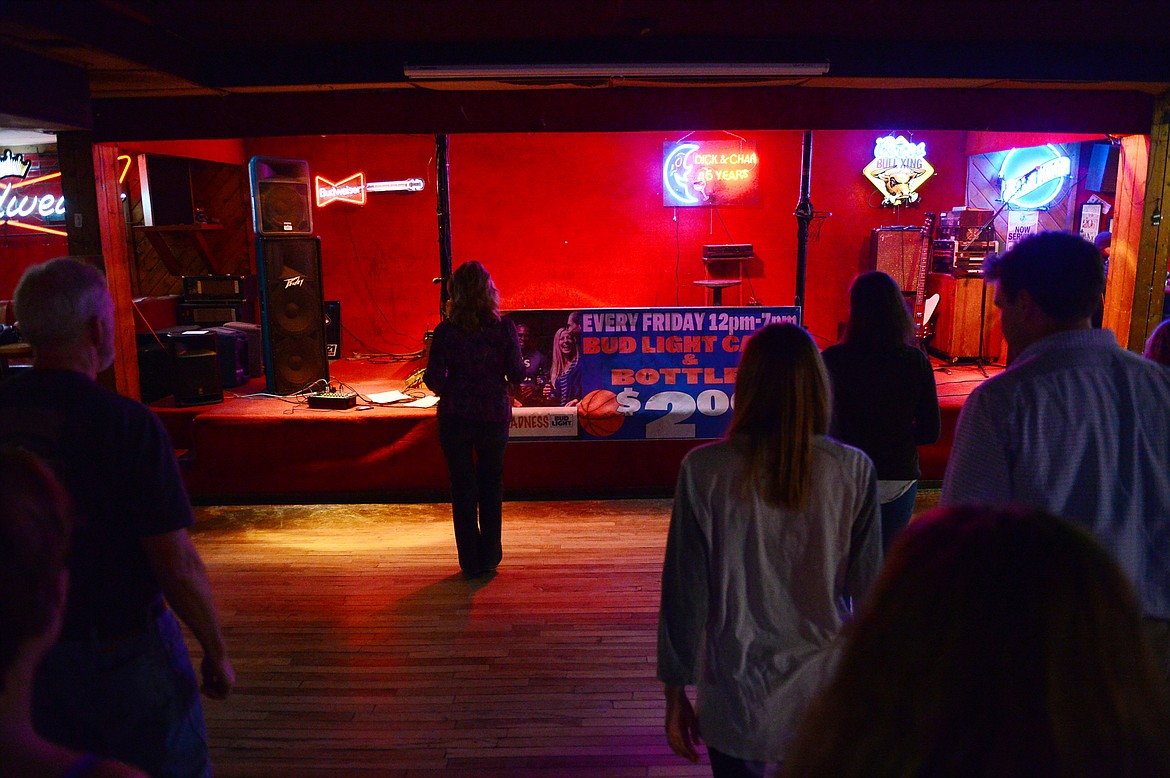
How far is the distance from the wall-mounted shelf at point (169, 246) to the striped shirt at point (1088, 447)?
9573 millimetres

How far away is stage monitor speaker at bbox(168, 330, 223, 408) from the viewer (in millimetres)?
6156

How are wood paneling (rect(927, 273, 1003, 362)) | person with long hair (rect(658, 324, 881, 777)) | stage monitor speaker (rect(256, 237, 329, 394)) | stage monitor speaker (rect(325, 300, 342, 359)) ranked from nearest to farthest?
1. person with long hair (rect(658, 324, 881, 777))
2. stage monitor speaker (rect(256, 237, 329, 394))
3. wood paneling (rect(927, 273, 1003, 362))
4. stage monitor speaker (rect(325, 300, 342, 359))

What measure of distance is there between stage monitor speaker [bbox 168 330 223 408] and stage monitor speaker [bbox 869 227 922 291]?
696cm

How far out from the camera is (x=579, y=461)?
572 centimetres

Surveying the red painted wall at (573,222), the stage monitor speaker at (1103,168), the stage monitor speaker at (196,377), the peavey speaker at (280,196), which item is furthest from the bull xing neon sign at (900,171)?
the stage monitor speaker at (196,377)

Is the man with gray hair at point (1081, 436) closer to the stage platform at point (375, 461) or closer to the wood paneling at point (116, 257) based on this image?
the stage platform at point (375, 461)

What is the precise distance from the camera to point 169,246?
31.7 ft

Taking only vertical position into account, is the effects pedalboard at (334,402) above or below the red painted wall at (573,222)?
below

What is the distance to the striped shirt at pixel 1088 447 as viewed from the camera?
1.63m

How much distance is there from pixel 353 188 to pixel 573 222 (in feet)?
8.70

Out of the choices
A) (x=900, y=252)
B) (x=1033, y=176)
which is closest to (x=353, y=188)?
(x=900, y=252)

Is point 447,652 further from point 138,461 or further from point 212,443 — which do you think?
point 212,443

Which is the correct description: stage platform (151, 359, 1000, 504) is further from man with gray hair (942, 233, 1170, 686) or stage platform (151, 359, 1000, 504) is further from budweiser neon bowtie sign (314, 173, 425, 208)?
budweiser neon bowtie sign (314, 173, 425, 208)

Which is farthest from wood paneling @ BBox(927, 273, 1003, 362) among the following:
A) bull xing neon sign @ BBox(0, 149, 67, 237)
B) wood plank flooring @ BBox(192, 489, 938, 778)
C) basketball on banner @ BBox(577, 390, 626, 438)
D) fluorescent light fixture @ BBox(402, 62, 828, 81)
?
bull xing neon sign @ BBox(0, 149, 67, 237)
